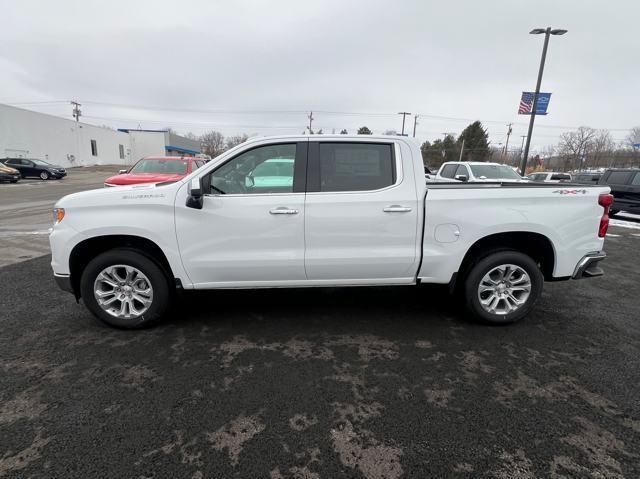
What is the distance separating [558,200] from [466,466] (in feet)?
9.05

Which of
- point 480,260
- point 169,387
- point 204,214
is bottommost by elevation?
point 169,387

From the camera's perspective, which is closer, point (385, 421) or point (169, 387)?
point (385, 421)

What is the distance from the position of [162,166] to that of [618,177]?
14295 millimetres

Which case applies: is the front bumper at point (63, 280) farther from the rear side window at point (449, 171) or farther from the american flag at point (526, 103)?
the american flag at point (526, 103)

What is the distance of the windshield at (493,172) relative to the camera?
12.1m

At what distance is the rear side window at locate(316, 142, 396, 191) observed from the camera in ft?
11.7

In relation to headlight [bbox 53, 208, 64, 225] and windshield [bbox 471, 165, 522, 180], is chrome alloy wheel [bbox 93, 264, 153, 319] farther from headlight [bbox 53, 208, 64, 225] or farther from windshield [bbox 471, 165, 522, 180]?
windshield [bbox 471, 165, 522, 180]

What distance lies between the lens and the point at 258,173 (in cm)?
360

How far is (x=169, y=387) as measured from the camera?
109 inches

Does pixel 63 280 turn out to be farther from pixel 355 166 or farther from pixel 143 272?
pixel 355 166

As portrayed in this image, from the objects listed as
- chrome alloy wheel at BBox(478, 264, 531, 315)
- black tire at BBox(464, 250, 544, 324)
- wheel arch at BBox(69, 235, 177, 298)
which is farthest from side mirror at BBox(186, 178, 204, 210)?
chrome alloy wheel at BBox(478, 264, 531, 315)

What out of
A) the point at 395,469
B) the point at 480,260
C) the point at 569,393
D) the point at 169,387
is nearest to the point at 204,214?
the point at 169,387

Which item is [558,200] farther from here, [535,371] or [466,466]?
[466,466]

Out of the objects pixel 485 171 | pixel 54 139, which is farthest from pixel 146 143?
pixel 485 171
